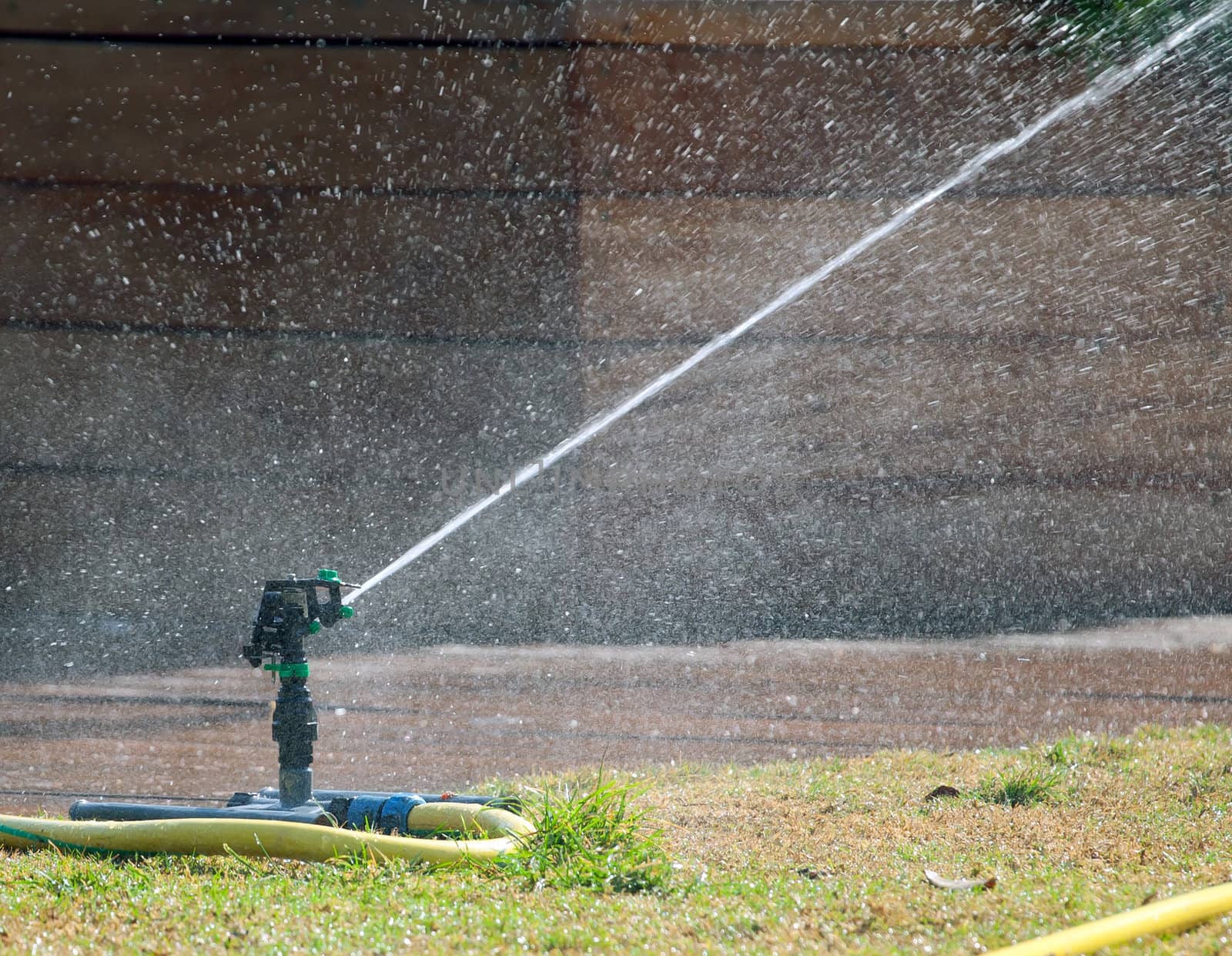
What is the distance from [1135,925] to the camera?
995mm

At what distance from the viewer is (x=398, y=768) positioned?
188cm

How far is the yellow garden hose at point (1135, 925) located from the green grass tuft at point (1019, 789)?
1.65 feet

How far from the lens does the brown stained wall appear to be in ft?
8.68

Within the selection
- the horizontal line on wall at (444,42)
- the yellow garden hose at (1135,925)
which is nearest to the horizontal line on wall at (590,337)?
the horizontal line on wall at (444,42)

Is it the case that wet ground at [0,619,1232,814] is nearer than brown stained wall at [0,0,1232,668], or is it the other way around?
wet ground at [0,619,1232,814]

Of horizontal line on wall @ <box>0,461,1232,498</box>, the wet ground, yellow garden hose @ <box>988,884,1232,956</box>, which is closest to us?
yellow garden hose @ <box>988,884,1232,956</box>

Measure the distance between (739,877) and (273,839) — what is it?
507mm

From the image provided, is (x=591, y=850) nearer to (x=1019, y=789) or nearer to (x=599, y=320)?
(x=1019, y=789)

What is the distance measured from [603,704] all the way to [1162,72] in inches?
72.7

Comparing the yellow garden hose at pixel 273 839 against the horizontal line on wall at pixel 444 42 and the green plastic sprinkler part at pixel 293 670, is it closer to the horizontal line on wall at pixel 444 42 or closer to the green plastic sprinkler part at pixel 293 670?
the green plastic sprinkler part at pixel 293 670

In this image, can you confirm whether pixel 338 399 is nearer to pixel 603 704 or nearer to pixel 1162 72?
pixel 603 704

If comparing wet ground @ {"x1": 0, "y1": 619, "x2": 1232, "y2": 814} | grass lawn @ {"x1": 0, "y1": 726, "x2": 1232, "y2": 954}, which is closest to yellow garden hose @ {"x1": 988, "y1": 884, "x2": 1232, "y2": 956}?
grass lawn @ {"x1": 0, "y1": 726, "x2": 1232, "y2": 954}

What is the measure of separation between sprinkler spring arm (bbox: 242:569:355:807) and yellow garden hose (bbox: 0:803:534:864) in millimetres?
188

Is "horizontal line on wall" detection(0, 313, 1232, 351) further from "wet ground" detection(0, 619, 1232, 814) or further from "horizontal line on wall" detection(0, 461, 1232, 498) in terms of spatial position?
"wet ground" detection(0, 619, 1232, 814)
